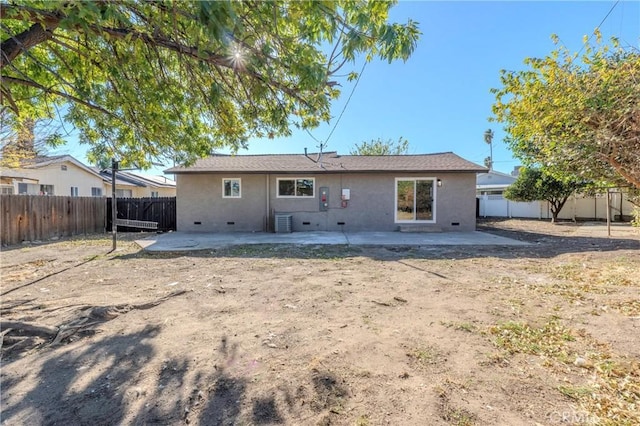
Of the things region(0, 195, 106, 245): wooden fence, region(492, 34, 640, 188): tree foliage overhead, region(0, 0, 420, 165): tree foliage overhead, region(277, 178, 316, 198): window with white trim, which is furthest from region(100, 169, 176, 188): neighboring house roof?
region(492, 34, 640, 188): tree foliage overhead

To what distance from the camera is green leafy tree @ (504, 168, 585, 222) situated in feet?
52.7

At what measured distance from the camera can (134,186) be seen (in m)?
23.3

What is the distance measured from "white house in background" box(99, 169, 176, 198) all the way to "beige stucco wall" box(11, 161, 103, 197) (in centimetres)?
97

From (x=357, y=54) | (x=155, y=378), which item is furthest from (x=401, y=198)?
(x=155, y=378)

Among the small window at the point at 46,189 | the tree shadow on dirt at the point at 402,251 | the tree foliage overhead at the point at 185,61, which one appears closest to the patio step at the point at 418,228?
the tree shadow on dirt at the point at 402,251

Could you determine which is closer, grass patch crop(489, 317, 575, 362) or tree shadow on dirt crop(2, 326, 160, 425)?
tree shadow on dirt crop(2, 326, 160, 425)

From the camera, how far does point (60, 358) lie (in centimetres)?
281

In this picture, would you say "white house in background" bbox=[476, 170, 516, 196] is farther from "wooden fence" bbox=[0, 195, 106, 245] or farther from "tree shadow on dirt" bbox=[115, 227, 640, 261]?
"wooden fence" bbox=[0, 195, 106, 245]

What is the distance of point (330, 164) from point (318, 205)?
2062mm

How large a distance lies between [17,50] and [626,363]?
6.67 m

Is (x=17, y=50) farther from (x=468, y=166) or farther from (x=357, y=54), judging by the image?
(x=468, y=166)

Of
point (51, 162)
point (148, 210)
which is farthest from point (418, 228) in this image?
point (51, 162)

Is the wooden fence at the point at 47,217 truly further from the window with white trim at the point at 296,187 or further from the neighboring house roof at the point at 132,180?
the neighboring house roof at the point at 132,180

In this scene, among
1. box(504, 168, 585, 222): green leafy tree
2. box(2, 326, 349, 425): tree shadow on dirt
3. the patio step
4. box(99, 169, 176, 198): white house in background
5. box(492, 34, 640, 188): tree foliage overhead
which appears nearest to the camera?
box(2, 326, 349, 425): tree shadow on dirt
